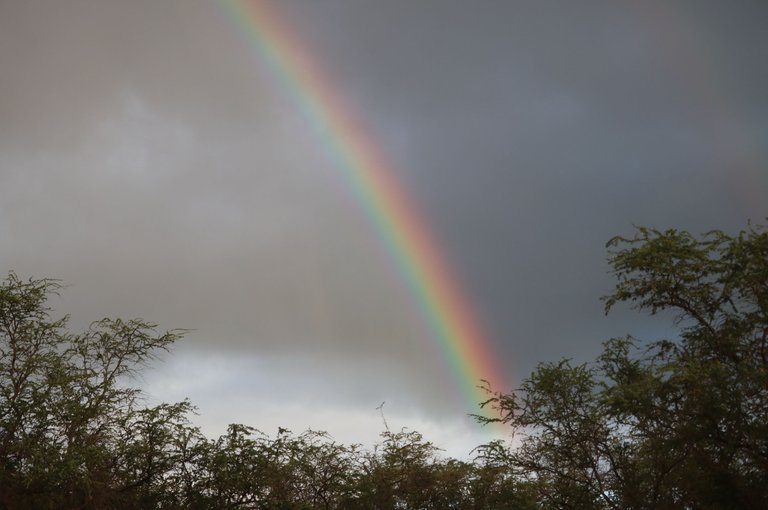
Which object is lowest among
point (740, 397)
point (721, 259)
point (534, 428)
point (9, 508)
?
point (9, 508)

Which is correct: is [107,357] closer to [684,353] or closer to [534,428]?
[534,428]

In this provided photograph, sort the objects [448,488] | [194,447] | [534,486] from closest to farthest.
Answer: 1. [194,447]
2. [534,486]
3. [448,488]

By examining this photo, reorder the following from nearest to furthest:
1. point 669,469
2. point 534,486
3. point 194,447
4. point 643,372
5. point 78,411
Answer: point 669,469 < point 78,411 < point 643,372 < point 194,447 < point 534,486

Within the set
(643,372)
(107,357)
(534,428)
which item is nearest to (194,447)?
(107,357)

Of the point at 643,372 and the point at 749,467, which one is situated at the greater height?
the point at 643,372

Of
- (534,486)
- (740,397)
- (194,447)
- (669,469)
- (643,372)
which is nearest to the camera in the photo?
(740,397)

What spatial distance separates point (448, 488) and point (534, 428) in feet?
23.2

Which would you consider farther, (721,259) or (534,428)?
(534,428)

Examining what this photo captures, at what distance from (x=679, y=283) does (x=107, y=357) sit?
645 inches

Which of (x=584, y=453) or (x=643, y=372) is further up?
(x=643, y=372)

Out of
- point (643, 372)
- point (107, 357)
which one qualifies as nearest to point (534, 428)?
point (643, 372)

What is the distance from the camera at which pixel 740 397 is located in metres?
16.4

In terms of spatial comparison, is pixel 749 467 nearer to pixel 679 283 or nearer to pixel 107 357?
pixel 679 283

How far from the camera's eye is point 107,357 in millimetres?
22000
